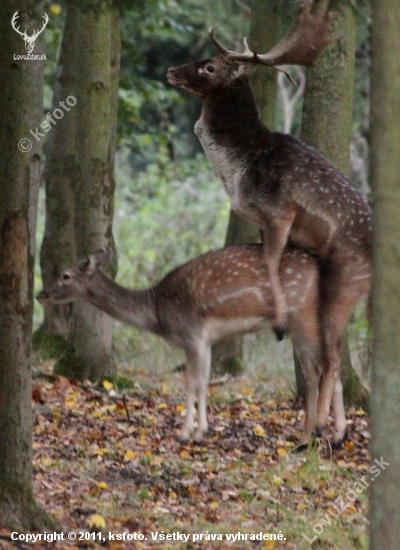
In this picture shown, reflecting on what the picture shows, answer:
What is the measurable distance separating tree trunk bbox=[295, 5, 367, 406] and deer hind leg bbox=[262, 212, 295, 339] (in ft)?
3.70

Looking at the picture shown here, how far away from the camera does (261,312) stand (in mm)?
7680

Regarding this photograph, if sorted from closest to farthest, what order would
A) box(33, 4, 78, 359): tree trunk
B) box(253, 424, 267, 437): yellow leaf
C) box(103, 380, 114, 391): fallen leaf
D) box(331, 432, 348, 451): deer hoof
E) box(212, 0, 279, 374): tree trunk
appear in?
box(331, 432, 348, 451): deer hoof
box(253, 424, 267, 437): yellow leaf
box(103, 380, 114, 391): fallen leaf
box(212, 0, 279, 374): tree trunk
box(33, 4, 78, 359): tree trunk

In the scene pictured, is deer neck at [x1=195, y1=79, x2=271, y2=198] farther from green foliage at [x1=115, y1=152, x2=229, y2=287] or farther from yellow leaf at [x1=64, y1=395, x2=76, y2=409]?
green foliage at [x1=115, y1=152, x2=229, y2=287]

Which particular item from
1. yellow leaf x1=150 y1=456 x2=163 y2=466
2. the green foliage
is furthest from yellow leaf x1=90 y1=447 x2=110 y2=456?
the green foliage

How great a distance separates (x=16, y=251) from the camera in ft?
16.4

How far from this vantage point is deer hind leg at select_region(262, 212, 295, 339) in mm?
7566

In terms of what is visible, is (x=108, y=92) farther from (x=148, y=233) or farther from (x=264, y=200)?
(x=148, y=233)

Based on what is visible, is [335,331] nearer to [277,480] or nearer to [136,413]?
[277,480]

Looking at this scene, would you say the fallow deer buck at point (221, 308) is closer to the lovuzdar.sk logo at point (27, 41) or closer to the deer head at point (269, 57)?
the deer head at point (269, 57)

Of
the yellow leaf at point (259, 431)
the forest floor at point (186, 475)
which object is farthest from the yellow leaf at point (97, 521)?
the yellow leaf at point (259, 431)

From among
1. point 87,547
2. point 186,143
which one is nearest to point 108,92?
point 87,547

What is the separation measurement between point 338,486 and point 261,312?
1.60 m

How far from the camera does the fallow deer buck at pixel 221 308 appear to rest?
7.63 m

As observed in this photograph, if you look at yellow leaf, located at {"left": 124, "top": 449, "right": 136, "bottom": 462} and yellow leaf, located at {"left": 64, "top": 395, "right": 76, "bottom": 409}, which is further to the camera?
yellow leaf, located at {"left": 64, "top": 395, "right": 76, "bottom": 409}
